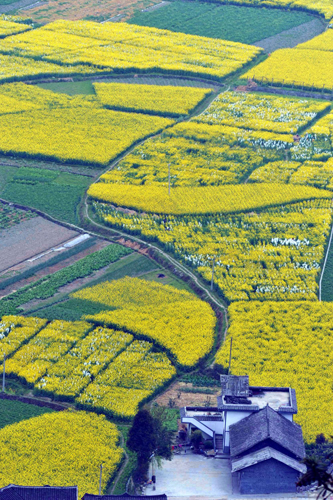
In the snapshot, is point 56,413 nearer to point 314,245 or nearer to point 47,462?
point 47,462

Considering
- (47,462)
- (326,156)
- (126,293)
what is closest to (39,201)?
(126,293)

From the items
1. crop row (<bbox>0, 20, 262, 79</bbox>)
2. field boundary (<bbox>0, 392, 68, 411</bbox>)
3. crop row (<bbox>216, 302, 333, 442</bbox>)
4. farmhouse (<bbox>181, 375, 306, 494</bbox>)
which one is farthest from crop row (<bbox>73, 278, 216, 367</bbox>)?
crop row (<bbox>0, 20, 262, 79</bbox>)

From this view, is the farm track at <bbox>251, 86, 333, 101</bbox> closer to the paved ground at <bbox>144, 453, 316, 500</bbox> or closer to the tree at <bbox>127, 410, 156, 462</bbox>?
the paved ground at <bbox>144, 453, 316, 500</bbox>

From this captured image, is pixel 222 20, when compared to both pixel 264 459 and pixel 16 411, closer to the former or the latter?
pixel 16 411

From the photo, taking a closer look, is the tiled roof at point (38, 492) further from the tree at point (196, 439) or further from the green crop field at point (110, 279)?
the green crop field at point (110, 279)

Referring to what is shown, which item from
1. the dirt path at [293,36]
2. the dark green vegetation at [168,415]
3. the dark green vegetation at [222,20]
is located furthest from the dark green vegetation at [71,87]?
the dark green vegetation at [168,415]
